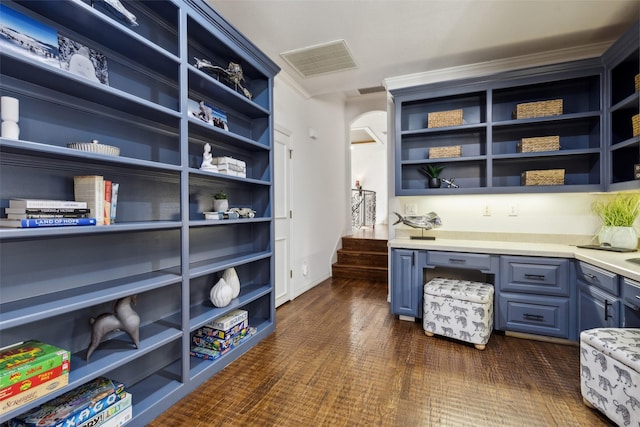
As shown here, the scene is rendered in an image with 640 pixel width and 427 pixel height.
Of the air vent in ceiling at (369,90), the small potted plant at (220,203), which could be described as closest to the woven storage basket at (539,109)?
the air vent in ceiling at (369,90)

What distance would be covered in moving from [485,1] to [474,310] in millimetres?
2464

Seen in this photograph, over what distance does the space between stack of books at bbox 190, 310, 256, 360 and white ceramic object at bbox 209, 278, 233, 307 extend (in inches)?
5.8

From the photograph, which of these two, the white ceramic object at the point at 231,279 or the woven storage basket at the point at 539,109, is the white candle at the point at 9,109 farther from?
the woven storage basket at the point at 539,109

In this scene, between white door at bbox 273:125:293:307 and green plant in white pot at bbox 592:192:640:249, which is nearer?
green plant in white pot at bbox 592:192:640:249

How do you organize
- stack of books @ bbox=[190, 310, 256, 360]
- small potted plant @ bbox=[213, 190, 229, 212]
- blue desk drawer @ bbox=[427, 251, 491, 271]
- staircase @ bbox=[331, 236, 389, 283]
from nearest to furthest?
1. stack of books @ bbox=[190, 310, 256, 360]
2. small potted plant @ bbox=[213, 190, 229, 212]
3. blue desk drawer @ bbox=[427, 251, 491, 271]
4. staircase @ bbox=[331, 236, 389, 283]

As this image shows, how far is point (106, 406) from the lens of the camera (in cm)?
153

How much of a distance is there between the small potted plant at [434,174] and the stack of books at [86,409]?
10.4ft

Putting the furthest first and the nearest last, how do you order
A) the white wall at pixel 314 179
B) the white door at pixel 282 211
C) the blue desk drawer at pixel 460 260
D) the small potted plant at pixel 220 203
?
1. the white wall at pixel 314 179
2. the white door at pixel 282 211
3. the blue desk drawer at pixel 460 260
4. the small potted plant at pixel 220 203

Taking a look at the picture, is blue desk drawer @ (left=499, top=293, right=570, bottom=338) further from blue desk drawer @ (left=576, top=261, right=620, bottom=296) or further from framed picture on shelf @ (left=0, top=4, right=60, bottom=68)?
framed picture on shelf @ (left=0, top=4, right=60, bottom=68)

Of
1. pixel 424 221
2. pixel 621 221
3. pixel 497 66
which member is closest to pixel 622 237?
pixel 621 221

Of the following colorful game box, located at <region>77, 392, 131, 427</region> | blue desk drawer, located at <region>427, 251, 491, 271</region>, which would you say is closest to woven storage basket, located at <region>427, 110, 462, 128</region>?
blue desk drawer, located at <region>427, 251, 491, 271</region>

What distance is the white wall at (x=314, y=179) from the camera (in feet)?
13.1

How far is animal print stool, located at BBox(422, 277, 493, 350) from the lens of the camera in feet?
8.39

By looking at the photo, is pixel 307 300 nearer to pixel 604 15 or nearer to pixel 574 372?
pixel 574 372
